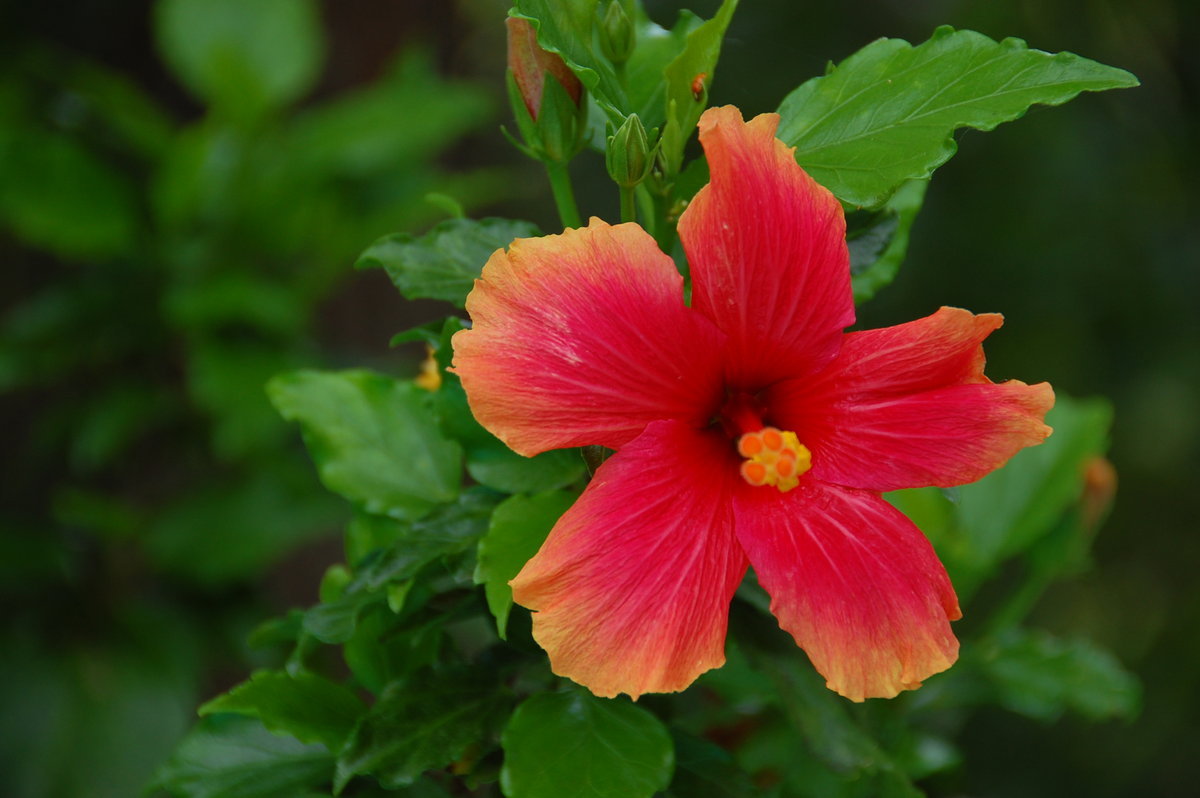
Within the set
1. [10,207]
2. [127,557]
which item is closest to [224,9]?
[10,207]

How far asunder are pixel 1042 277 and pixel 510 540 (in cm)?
261

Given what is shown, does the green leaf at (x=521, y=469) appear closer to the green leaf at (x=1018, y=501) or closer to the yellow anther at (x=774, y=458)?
the yellow anther at (x=774, y=458)

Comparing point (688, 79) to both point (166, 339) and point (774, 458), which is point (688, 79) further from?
point (166, 339)

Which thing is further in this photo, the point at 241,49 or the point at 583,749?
the point at 241,49

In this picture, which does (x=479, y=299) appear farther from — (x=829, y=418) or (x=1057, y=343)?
(x=1057, y=343)

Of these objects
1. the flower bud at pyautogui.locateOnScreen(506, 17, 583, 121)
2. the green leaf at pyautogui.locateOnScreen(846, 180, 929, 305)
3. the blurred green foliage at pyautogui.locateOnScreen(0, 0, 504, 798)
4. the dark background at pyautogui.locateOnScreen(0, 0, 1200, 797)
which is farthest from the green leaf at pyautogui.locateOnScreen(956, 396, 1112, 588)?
the dark background at pyautogui.locateOnScreen(0, 0, 1200, 797)

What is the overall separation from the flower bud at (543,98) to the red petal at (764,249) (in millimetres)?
139

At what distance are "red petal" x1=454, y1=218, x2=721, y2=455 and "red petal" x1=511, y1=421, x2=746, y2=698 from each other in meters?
0.03

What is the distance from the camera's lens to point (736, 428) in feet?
1.96

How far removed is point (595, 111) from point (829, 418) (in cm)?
29

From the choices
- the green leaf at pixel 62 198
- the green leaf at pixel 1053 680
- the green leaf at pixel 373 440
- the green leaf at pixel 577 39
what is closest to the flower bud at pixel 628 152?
the green leaf at pixel 577 39

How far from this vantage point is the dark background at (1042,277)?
2.21m

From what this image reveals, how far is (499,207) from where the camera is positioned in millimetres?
3312

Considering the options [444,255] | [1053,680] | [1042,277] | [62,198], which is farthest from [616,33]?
[1042,277]
